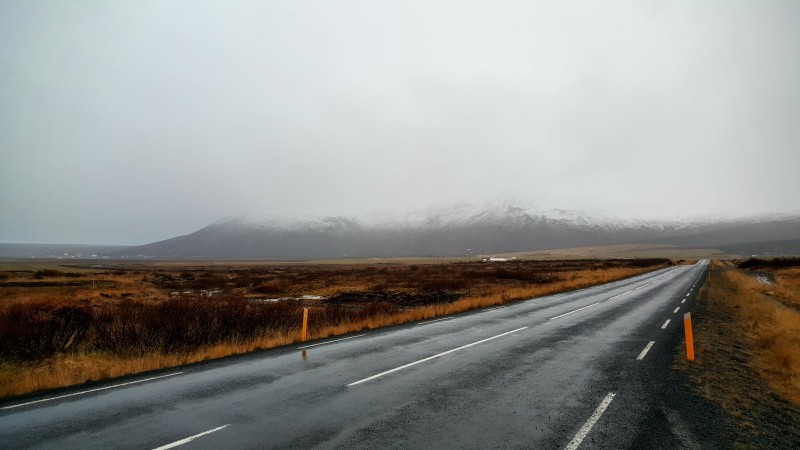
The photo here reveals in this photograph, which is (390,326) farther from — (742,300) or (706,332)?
(742,300)

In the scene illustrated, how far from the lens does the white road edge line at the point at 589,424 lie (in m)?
6.03

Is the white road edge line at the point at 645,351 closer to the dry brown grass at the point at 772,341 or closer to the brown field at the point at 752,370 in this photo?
the brown field at the point at 752,370

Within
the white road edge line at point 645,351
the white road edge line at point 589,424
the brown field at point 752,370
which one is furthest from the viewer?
the white road edge line at point 645,351

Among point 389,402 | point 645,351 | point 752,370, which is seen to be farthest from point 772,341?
point 389,402

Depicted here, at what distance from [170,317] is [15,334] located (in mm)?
4402

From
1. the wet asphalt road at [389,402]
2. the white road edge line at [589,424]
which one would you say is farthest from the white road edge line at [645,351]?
the white road edge line at [589,424]

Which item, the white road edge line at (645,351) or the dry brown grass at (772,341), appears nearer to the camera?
the dry brown grass at (772,341)

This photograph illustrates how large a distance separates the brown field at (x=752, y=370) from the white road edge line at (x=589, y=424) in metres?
1.78

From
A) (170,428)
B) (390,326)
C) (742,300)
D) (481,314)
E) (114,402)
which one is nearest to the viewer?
(170,428)

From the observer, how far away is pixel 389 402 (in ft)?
26.2

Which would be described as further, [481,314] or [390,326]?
[481,314]

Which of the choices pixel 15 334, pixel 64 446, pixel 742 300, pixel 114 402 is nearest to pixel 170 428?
pixel 64 446

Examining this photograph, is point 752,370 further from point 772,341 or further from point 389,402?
point 389,402

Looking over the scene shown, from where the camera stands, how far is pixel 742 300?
26625mm
